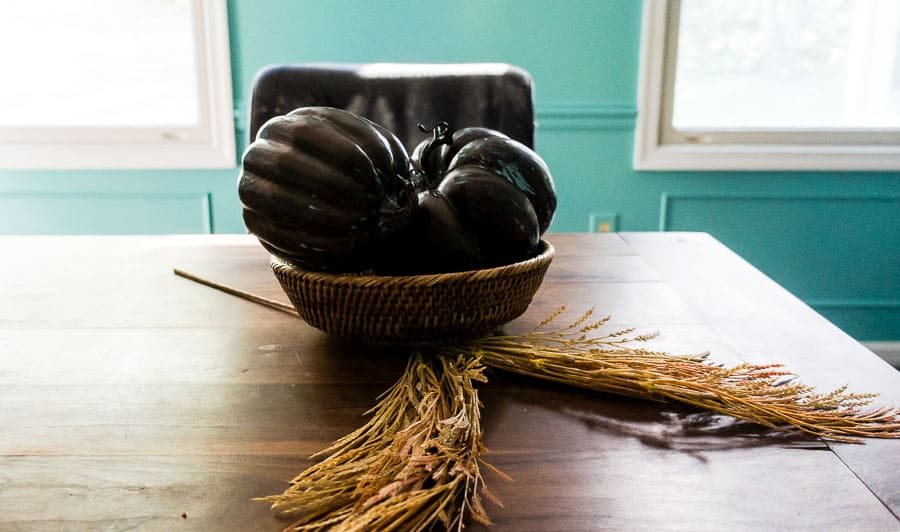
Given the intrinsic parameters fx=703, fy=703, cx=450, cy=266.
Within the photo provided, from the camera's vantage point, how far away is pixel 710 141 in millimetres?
2256

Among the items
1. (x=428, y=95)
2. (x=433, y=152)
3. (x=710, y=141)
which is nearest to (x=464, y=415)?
(x=433, y=152)

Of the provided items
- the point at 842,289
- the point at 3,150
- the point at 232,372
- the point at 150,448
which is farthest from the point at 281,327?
the point at 842,289

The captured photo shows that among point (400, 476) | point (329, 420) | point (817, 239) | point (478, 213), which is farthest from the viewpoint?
point (817, 239)

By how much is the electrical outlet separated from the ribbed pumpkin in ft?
5.49

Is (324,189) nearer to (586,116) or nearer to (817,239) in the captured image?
(586,116)

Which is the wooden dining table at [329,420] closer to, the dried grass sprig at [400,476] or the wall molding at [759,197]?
the dried grass sprig at [400,476]

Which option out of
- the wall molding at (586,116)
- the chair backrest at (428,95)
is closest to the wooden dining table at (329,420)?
the chair backrest at (428,95)

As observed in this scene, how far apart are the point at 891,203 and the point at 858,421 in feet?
6.79

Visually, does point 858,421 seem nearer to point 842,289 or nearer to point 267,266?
point 267,266

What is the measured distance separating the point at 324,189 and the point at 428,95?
2.70ft

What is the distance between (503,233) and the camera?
655 mm

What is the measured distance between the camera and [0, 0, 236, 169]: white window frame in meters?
2.16

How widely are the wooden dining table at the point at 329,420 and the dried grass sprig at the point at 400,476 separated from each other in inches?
0.7

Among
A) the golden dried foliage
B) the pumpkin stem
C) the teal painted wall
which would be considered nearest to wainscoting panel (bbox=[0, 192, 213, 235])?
the teal painted wall
